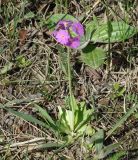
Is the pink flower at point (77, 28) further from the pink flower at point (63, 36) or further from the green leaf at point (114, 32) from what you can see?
the green leaf at point (114, 32)

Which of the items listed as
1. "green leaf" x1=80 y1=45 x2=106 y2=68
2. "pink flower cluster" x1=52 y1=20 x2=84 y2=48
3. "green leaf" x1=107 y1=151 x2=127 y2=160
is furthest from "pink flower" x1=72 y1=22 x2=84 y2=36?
"green leaf" x1=107 y1=151 x2=127 y2=160

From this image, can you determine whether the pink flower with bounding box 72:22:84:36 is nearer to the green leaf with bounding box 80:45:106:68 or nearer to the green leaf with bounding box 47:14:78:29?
the green leaf with bounding box 80:45:106:68

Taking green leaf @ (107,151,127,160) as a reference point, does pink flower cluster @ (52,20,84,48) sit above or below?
above

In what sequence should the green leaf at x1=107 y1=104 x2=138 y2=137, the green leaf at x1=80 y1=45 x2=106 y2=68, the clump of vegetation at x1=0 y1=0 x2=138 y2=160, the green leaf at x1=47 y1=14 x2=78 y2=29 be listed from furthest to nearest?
the green leaf at x1=47 y1=14 x2=78 y2=29
the green leaf at x1=80 y1=45 x2=106 y2=68
the clump of vegetation at x1=0 y1=0 x2=138 y2=160
the green leaf at x1=107 y1=104 x2=138 y2=137

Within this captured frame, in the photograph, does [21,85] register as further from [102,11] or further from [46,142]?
[102,11]

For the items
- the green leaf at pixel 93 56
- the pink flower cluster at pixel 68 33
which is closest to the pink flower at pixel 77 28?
the pink flower cluster at pixel 68 33

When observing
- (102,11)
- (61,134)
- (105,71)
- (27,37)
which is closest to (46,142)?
(61,134)
